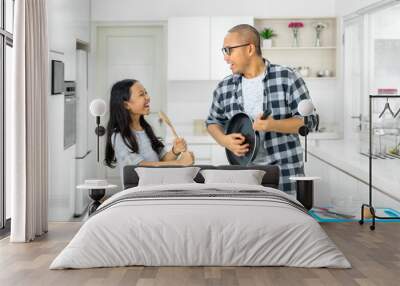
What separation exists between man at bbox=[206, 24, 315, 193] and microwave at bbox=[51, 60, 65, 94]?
166 cm

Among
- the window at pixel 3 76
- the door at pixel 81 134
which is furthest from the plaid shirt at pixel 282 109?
the window at pixel 3 76

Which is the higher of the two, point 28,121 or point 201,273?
point 28,121

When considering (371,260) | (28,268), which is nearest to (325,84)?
(371,260)

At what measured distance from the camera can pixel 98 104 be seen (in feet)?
23.7

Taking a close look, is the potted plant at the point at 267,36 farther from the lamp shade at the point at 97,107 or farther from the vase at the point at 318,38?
the lamp shade at the point at 97,107

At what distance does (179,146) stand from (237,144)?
65cm

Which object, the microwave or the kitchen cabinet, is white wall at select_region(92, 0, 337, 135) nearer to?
the kitchen cabinet

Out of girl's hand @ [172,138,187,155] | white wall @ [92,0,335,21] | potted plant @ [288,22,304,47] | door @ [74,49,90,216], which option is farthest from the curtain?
potted plant @ [288,22,304,47]

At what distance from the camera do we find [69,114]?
24.7 ft

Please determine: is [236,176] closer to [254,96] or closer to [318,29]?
[254,96]

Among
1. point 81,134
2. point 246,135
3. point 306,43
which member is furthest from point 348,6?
point 81,134

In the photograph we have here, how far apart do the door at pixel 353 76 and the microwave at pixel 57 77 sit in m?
3.03

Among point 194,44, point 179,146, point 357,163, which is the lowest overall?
point 357,163

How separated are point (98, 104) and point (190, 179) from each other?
1255 mm
